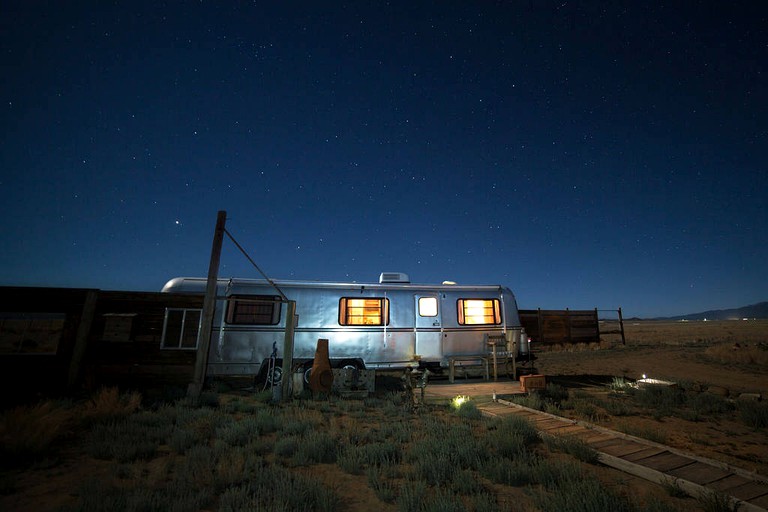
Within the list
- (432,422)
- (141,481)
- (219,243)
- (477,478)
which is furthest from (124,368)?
(477,478)

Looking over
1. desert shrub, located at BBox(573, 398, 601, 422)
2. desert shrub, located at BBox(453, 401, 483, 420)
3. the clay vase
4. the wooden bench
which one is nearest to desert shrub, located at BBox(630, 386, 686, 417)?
desert shrub, located at BBox(573, 398, 601, 422)

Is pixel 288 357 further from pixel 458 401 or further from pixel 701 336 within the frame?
pixel 701 336

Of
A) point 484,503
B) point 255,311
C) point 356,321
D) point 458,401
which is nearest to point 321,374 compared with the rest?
point 356,321

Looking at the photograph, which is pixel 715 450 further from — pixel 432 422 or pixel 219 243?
pixel 219 243

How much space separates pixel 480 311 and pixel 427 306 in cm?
190

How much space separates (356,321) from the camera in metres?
10.6

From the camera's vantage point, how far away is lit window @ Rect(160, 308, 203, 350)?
30.4 ft

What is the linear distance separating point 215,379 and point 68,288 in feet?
14.2

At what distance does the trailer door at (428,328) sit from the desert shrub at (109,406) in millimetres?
7057

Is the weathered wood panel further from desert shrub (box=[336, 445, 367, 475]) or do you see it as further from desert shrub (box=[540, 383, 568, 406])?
desert shrub (box=[336, 445, 367, 475])

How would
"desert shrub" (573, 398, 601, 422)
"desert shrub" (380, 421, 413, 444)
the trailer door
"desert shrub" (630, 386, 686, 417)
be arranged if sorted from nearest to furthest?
"desert shrub" (380, 421, 413, 444) < "desert shrub" (573, 398, 601, 422) < "desert shrub" (630, 386, 686, 417) < the trailer door

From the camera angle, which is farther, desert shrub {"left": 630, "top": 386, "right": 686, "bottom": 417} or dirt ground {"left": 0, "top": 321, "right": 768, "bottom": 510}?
desert shrub {"left": 630, "top": 386, "right": 686, "bottom": 417}

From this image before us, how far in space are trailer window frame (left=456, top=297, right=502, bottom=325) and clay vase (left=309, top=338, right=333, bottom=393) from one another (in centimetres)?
441

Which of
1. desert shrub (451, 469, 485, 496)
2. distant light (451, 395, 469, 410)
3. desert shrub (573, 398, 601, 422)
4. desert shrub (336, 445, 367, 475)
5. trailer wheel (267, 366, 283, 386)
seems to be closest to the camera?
desert shrub (451, 469, 485, 496)
